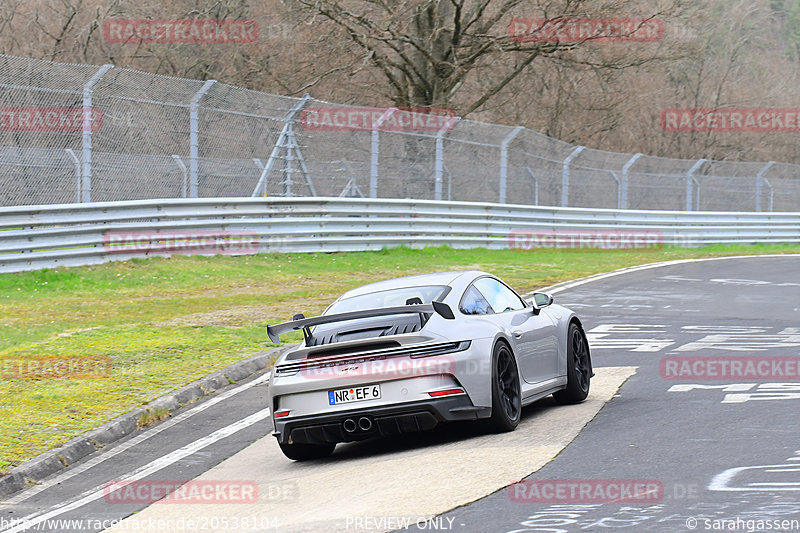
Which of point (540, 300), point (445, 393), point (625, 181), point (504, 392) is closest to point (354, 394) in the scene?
point (445, 393)

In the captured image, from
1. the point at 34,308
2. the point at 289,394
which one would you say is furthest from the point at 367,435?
the point at 34,308

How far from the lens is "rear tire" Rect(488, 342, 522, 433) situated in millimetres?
8048

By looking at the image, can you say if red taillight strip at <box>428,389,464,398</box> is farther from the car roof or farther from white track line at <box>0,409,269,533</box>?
white track line at <box>0,409,269,533</box>

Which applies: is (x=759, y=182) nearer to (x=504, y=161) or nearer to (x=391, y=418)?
(x=504, y=161)

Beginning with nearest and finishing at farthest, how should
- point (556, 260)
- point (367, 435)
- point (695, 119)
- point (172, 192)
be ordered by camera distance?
point (367, 435)
point (172, 192)
point (556, 260)
point (695, 119)

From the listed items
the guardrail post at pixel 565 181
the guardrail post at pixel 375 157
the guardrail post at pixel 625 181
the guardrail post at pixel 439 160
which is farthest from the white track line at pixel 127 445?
the guardrail post at pixel 625 181

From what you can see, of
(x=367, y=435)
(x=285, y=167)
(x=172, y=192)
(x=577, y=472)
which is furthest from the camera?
(x=285, y=167)

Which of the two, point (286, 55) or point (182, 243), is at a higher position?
point (286, 55)

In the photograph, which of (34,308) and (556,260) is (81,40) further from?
(34,308)

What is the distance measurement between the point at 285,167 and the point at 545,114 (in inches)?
1027

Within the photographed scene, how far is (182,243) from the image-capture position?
2041cm

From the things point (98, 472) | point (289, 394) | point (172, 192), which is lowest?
point (98, 472)

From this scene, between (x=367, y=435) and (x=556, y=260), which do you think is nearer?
(x=367, y=435)

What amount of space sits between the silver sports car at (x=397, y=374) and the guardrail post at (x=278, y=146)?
13689 millimetres
